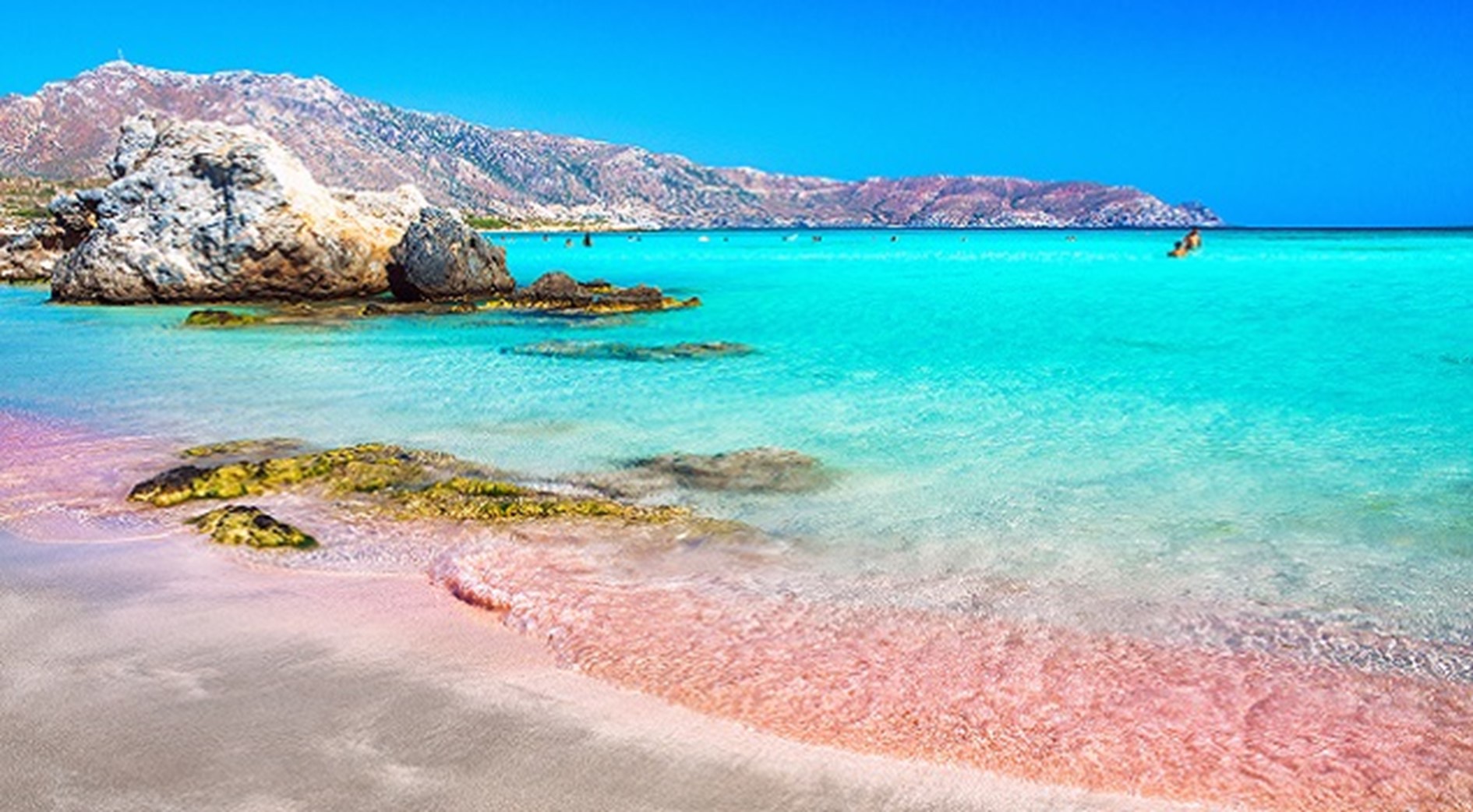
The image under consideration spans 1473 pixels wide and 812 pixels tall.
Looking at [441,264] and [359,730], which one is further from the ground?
[441,264]

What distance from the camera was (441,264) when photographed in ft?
102

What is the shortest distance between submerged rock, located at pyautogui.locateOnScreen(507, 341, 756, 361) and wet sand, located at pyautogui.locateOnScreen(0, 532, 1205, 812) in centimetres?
1320

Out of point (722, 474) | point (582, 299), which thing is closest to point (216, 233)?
point (582, 299)

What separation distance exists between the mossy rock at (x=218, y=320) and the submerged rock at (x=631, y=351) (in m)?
8.75

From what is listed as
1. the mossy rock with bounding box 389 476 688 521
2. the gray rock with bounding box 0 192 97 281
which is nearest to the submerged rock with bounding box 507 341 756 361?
the mossy rock with bounding box 389 476 688 521

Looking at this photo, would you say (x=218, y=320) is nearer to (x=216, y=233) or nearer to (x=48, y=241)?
(x=216, y=233)

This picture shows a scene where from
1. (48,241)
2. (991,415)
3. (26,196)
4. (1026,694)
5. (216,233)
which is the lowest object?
(991,415)

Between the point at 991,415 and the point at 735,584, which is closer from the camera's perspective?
the point at 735,584

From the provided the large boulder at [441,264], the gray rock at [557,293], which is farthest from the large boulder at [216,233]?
the gray rock at [557,293]

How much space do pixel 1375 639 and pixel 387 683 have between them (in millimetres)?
4882

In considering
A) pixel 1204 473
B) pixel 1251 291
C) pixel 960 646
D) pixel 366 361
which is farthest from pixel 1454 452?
pixel 1251 291

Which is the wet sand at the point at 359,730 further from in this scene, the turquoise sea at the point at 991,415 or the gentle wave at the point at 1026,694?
the turquoise sea at the point at 991,415

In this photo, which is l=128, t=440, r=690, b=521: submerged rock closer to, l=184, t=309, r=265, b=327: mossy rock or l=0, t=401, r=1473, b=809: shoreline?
l=0, t=401, r=1473, b=809: shoreline

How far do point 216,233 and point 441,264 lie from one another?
20.7ft
